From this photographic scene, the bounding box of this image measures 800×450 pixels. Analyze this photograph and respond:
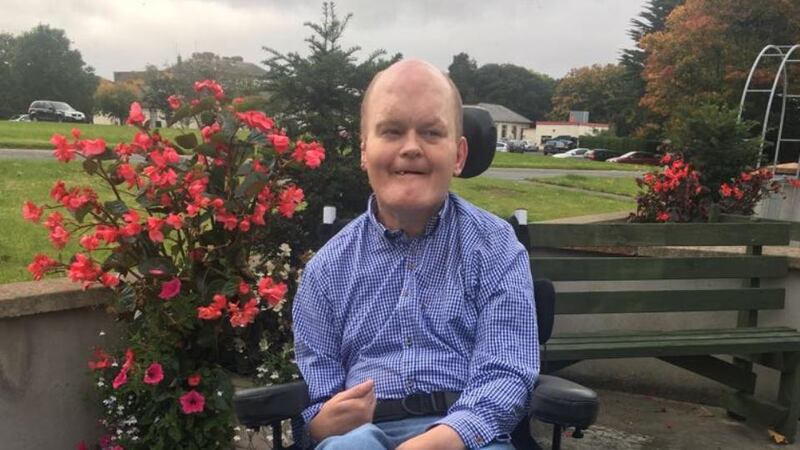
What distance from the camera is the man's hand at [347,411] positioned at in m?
1.98

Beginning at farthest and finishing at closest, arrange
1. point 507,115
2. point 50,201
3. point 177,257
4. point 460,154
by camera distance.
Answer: point 507,115
point 50,201
point 177,257
point 460,154

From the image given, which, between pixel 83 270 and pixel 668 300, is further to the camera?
pixel 668 300

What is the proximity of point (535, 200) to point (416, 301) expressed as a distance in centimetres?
777

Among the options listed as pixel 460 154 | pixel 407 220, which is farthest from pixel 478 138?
pixel 407 220

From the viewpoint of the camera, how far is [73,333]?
2926 mm

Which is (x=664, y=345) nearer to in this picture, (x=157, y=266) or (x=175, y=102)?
(x=157, y=266)

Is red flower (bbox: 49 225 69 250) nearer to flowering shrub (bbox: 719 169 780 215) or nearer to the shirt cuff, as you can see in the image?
the shirt cuff

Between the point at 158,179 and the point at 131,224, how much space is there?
189mm

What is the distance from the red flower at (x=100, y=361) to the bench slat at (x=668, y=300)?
7.39 feet

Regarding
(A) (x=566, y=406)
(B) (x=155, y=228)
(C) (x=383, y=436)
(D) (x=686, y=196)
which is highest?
(B) (x=155, y=228)

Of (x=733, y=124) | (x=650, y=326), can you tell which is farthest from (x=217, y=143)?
(x=733, y=124)

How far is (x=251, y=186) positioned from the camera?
9.00 ft

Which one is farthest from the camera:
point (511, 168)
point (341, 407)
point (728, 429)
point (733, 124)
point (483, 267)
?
point (511, 168)

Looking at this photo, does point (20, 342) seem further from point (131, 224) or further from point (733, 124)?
point (733, 124)
